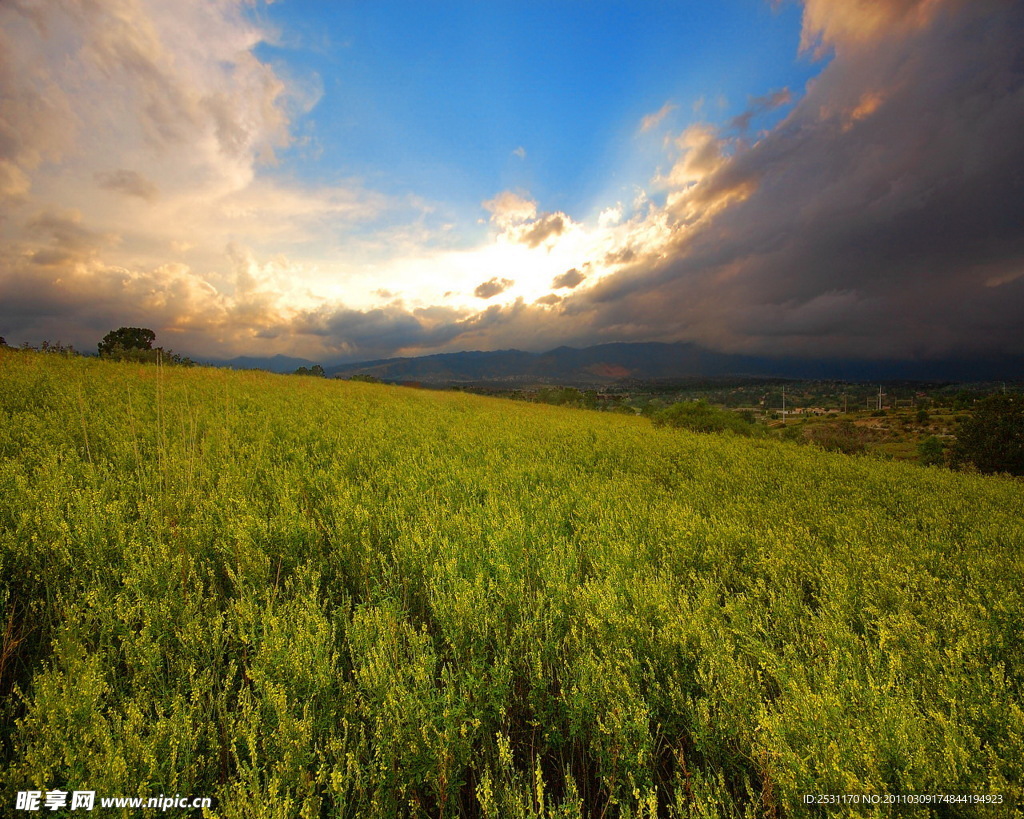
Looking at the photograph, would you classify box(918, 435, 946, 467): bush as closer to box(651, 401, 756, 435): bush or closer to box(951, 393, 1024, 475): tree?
box(951, 393, 1024, 475): tree

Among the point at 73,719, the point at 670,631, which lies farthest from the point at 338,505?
the point at 670,631

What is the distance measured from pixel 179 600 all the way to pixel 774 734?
3.61 m

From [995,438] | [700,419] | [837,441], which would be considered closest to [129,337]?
[700,419]

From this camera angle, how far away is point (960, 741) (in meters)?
1.99

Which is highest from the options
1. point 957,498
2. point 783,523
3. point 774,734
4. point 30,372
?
point 30,372

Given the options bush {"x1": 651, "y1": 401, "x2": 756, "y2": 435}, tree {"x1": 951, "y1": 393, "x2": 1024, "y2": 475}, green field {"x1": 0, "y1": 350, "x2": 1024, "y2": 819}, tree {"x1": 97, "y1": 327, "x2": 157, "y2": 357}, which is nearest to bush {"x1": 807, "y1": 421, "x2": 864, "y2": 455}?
bush {"x1": 651, "y1": 401, "x2": 756, "y2": 435}

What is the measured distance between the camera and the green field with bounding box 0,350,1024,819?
1.77 metres

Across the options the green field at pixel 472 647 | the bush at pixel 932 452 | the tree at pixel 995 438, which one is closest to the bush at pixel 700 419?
the tree at pixel 995 438

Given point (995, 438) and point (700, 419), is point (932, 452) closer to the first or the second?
point (995, 438)

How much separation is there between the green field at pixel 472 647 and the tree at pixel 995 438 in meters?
30.4

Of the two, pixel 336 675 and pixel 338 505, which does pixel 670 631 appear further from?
pixel 338 505

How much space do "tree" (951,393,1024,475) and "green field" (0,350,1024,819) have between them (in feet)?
99.8

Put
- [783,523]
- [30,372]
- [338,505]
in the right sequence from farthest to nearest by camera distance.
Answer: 1. [30,372]
2. [783,523]
3. [338,505]

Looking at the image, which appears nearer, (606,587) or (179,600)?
(179,600)
